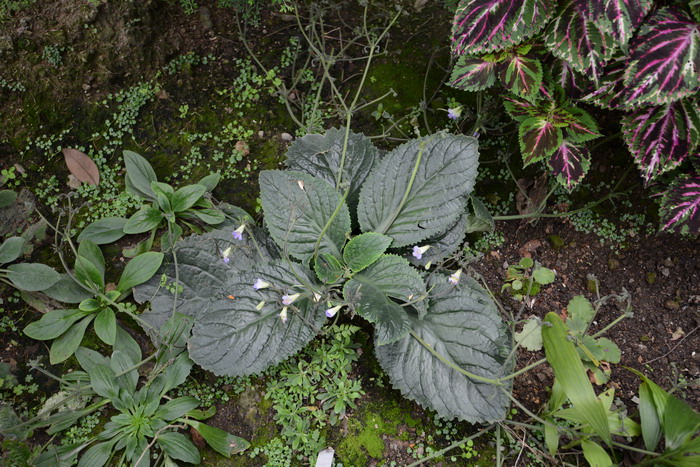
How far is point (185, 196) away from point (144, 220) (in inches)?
8.7

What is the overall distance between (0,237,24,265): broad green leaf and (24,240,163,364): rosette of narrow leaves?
8.3 inches

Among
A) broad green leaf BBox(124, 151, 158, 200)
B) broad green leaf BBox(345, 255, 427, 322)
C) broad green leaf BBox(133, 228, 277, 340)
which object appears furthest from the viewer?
broad green leaf BBox(124, 151, 158, 200)

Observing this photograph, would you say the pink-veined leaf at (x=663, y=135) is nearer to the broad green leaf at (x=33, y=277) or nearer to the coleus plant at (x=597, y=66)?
the coleus plant at (x=597, y=66)

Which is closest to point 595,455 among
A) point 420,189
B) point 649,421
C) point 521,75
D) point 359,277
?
point 649,421

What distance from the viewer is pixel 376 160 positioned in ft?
7.80

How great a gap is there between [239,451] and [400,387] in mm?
674

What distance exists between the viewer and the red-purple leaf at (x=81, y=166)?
2.63 meters

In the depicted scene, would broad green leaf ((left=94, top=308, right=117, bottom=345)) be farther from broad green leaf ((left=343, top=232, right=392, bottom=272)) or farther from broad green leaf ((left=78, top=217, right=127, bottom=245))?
broad green leaf ((left=343, top=232, right=392, bottom=272))

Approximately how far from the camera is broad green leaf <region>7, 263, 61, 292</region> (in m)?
2.28

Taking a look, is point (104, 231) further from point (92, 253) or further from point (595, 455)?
point (595, 455)

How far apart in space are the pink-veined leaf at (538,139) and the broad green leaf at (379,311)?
2.66ft

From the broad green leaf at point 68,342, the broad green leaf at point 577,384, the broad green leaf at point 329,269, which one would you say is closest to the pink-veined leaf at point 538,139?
the broad green leaf at point 577,384

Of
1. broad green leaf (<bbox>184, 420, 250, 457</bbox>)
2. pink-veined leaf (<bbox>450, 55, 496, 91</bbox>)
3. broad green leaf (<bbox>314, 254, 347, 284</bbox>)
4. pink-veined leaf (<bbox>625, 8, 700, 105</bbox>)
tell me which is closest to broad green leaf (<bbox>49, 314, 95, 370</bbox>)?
broad green leaf (<bbox>184, 420, 250, 457</bbox>)

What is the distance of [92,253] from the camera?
2406 mm
